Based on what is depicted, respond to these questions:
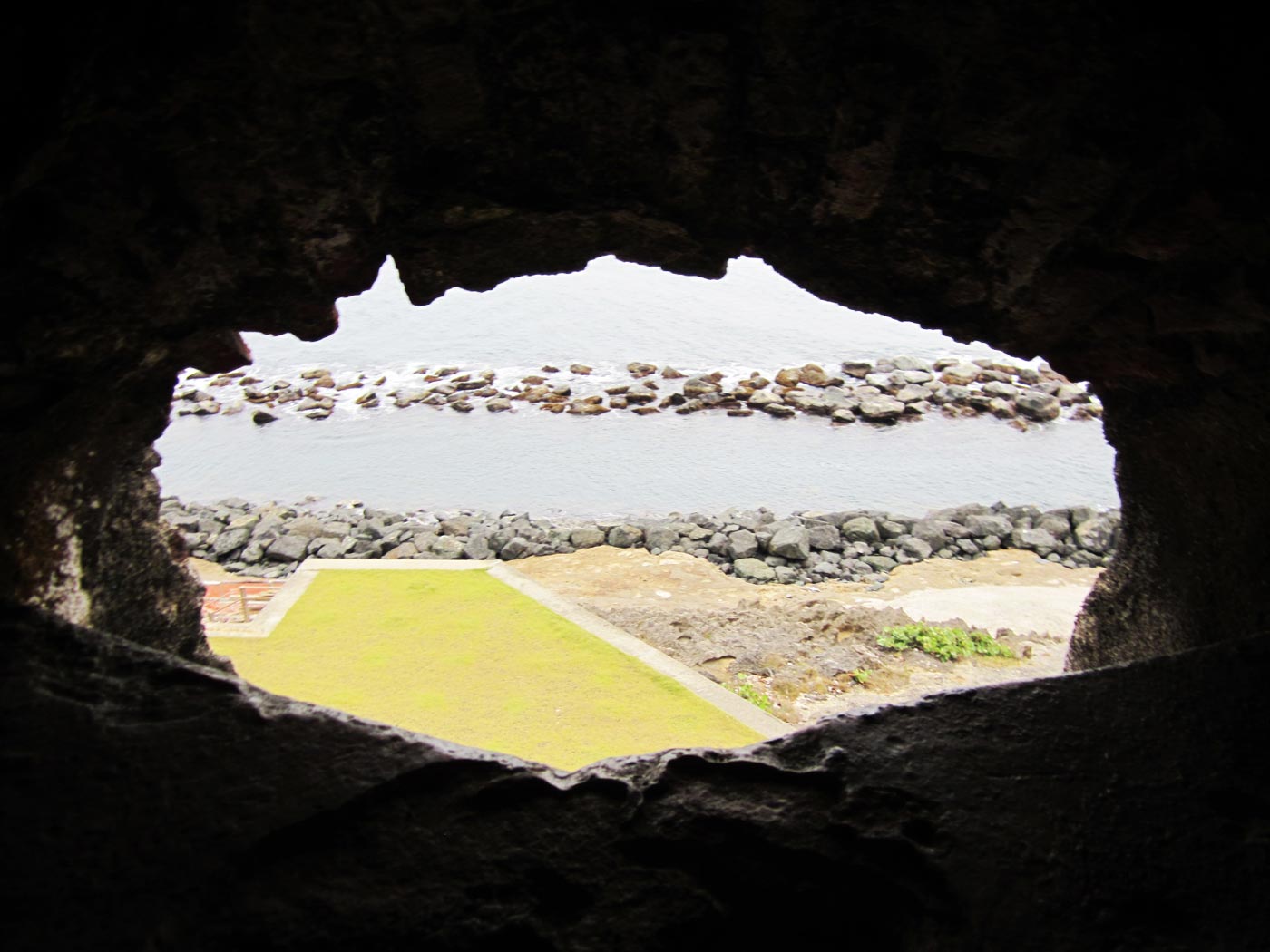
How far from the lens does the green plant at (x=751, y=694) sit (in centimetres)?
560

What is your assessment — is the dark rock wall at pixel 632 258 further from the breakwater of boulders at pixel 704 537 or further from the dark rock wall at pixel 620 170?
the breakwater of boulders at pixel 704 537

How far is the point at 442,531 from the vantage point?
850cm

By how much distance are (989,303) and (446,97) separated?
137 cm

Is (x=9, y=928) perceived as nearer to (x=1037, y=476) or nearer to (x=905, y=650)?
(x=905, y=650)

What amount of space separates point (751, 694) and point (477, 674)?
159cm

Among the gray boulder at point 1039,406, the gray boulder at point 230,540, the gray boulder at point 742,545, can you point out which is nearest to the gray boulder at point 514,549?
the gray boulder at point 742,545

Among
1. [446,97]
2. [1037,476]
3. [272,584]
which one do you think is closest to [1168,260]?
[446,97]

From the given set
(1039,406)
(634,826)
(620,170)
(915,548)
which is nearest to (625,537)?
(915,548)

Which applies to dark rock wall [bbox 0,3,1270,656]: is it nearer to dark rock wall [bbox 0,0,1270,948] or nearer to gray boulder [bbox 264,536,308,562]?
dark rock wall [bbox 0,0,1270,948]

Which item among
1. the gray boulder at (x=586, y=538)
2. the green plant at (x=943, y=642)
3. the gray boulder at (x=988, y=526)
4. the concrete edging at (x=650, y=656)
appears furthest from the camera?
the gray boulder at (x=988, y=526)

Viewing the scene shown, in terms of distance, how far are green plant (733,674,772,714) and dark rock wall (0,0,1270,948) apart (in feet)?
10.3

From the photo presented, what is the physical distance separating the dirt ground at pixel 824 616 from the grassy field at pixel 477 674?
2.54ft

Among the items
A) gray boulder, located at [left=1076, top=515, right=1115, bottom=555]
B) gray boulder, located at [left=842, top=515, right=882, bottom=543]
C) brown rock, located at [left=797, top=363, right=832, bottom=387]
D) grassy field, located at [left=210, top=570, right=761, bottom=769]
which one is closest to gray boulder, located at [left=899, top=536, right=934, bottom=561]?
gray boulder, located at [left=842, top=515, right=882, bottom=543]

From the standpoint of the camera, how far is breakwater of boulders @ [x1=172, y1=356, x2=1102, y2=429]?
10.5m
